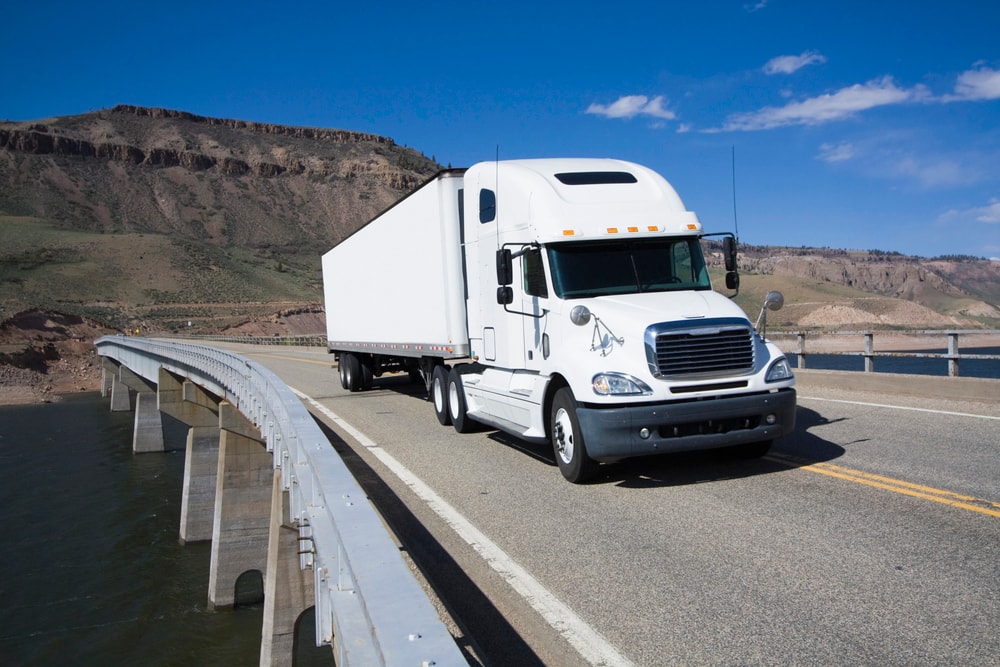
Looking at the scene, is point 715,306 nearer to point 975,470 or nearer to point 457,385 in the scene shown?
point 975,470

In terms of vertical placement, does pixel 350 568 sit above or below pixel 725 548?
above

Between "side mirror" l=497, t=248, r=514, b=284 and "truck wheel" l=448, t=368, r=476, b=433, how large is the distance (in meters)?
2.89

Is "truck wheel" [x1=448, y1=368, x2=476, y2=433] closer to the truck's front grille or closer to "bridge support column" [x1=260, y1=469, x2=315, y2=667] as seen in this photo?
"bridge support column" [x1=260, y1=469, x2=315, y2=667]

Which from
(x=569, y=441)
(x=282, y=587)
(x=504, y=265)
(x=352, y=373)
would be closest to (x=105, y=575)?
(x=352, y=373)

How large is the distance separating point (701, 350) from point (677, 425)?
0.75 metres

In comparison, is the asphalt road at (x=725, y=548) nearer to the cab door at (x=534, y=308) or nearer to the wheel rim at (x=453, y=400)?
the cab door at (x=534, y=308)

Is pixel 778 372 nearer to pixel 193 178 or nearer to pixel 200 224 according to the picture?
pixel 200 224

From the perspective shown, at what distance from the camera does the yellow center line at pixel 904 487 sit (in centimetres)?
645

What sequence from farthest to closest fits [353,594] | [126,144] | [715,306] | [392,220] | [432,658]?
[126,144] → [392,220] → [715,306] → [353,594] → [432,658]

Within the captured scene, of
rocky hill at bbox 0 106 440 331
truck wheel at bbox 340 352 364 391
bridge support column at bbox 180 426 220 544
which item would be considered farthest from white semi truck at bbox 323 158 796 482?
rocky hill at bbox 0 106 440 331

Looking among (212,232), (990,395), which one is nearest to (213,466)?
(990,395)

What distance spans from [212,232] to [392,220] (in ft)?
372

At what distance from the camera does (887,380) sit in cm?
1355

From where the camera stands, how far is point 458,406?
473 inches
